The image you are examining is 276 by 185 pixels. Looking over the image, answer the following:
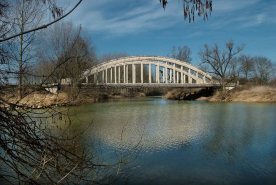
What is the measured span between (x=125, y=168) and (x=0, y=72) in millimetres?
3141

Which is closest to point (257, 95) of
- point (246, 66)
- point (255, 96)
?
point (255, 96)

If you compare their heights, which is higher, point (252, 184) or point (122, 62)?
point (122, 62)

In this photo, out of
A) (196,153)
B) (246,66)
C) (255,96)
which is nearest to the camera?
(196,153)

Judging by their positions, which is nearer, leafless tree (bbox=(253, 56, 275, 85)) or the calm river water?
the calm river water

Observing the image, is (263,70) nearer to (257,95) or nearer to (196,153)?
(257,95)

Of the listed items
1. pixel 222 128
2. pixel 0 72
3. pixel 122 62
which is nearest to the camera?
pixel 0 72

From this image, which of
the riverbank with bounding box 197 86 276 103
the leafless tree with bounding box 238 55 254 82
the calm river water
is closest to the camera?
the calm river water

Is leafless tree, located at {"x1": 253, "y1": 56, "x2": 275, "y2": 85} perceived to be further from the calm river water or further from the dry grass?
the calm river water

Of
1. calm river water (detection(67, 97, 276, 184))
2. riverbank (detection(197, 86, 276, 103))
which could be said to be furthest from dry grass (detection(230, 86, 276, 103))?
calm river water (detection(67, 97, 276, 184))

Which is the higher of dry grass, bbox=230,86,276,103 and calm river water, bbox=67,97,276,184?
dry grass, bbox=230,86,276,103

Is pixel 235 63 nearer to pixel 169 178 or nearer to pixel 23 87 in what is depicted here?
pixel 169 178

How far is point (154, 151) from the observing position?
5.96m

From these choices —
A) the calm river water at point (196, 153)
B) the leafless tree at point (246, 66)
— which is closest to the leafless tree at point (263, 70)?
the leafless tree at point (246, 66)

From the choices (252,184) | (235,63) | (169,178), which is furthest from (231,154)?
(235,63)
